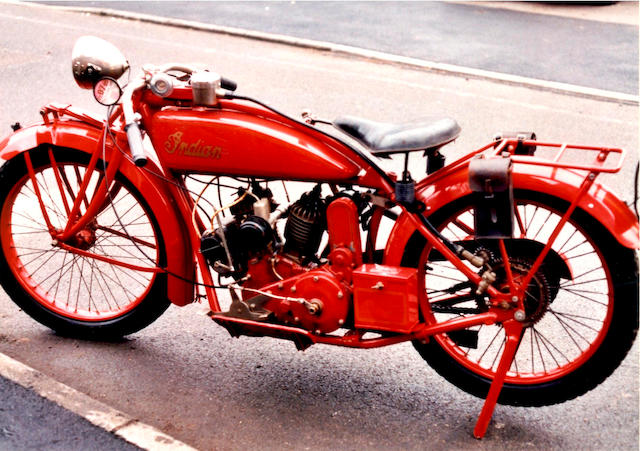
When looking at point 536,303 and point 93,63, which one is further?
point 93,63

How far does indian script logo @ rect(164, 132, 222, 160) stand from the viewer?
12.0 ft

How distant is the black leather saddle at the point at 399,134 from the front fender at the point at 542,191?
16cm

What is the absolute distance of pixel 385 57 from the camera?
9.30 meters

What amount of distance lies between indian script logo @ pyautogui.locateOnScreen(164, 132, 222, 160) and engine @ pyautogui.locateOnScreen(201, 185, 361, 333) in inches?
9.9

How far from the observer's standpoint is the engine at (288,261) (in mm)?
3678

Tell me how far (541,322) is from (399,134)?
1.64 meters

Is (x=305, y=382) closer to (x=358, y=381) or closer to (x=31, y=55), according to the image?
(x=358, y=381)

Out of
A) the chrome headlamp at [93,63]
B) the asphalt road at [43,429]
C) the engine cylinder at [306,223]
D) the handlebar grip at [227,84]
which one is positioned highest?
the chrome headlamp at [93,63]

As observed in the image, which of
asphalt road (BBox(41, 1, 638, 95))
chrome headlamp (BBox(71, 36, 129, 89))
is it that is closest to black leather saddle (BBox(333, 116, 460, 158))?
chrome headlamp (BBox(71, 36, 129, 89))

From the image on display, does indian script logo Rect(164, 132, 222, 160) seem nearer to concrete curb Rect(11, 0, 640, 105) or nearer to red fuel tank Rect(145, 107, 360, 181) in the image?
red fuel tank Rect(145, 107, 360, 181)

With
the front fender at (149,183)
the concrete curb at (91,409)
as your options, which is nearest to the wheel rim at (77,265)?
the front fender at (149,183)

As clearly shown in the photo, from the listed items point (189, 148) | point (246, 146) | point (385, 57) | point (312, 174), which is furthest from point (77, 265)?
point (385, 57)

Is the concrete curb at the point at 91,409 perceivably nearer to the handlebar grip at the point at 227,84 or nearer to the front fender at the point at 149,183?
the front fender at the point at 149,183

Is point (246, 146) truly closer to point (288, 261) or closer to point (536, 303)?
point (288, 261)
